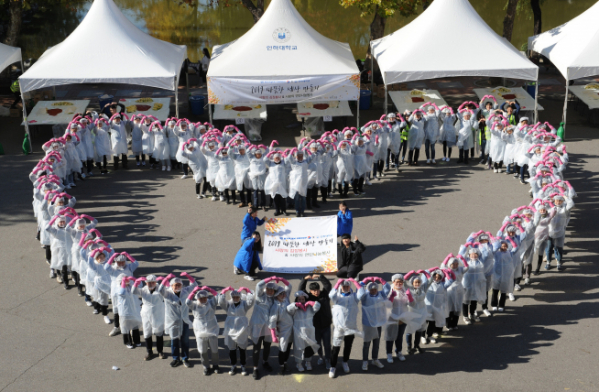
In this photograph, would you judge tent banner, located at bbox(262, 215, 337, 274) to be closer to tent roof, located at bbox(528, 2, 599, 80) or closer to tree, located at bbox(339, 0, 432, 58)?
tent roof, located at bbox(528, 2, 599, 80)

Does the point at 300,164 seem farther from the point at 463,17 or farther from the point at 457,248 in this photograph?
the point at 463,17

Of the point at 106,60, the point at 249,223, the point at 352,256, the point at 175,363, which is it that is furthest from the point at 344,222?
the point at 106,60

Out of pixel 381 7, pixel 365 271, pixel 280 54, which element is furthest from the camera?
pixel 381 7

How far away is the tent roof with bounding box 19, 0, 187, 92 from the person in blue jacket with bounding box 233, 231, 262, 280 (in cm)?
738

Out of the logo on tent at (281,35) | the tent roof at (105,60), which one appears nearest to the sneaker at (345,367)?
the tent roof at (105,60)

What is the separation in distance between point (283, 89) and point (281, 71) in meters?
0.47

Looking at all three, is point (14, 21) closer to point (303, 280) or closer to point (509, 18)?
point (509, 18)

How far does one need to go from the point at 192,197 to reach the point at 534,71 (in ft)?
31.4

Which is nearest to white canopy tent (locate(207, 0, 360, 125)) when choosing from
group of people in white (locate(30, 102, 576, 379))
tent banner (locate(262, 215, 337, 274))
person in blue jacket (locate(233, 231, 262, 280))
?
group of people in white (locate(30, 102, 576, 379))

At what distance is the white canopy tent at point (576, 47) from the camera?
18469 mm

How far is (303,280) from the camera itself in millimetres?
9758

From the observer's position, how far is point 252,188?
49.1 feet

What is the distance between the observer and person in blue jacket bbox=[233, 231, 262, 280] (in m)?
12.1

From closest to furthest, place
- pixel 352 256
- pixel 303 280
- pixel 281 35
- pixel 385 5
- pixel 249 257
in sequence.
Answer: pixel 303 280
pixel 352 256
pixel 249 257
pixel 281 35
pixel 385 5
